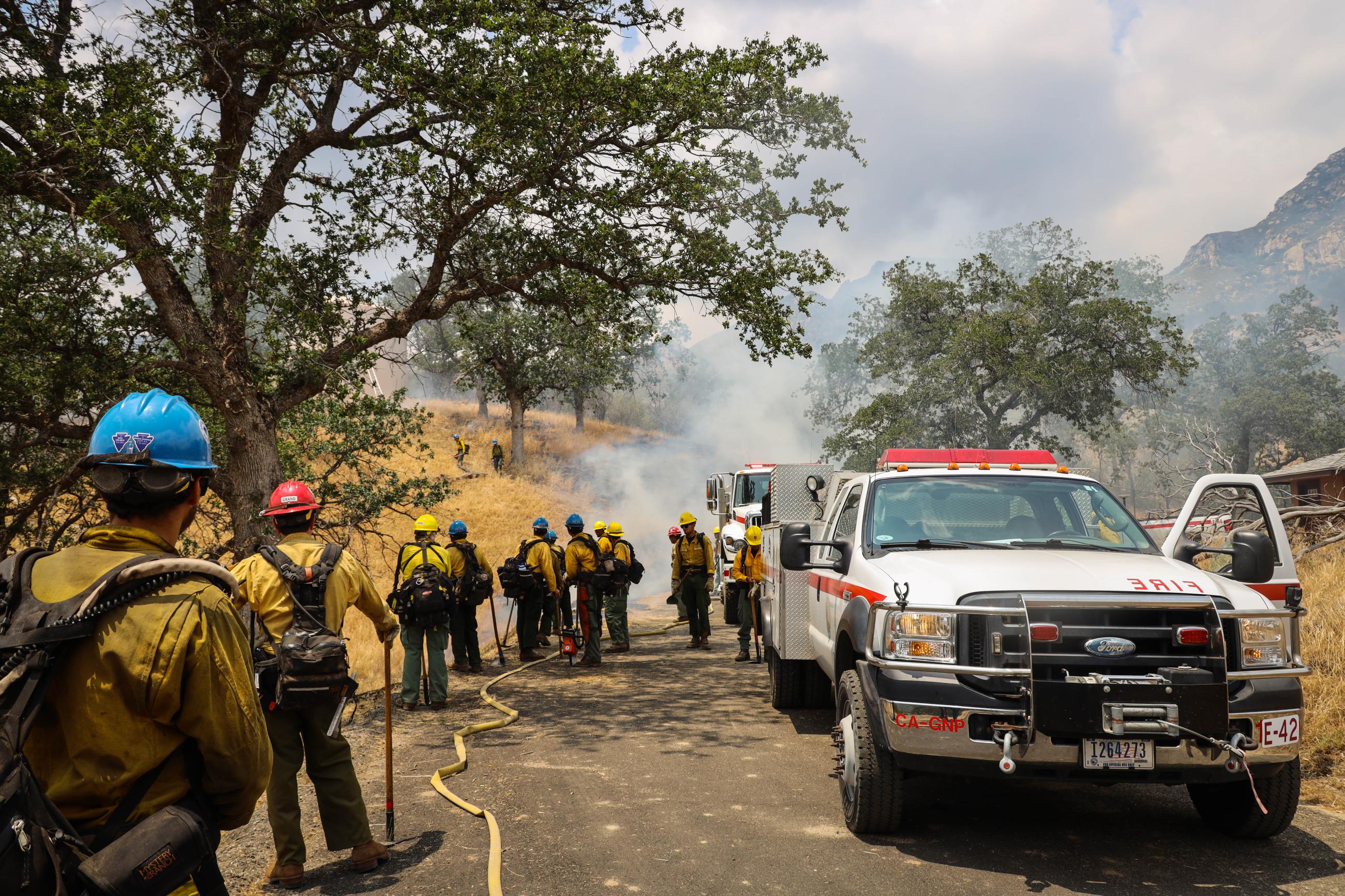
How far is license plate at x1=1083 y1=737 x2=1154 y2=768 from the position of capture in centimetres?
437

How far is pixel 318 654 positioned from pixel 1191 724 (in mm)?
4286

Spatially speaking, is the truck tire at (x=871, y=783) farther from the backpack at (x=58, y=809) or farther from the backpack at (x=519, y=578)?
the backpack at (x=519, y=578)

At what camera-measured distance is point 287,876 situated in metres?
4.88

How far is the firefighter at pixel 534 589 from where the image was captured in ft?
41.4

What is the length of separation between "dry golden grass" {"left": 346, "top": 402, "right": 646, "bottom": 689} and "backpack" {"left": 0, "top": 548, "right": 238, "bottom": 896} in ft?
36.5

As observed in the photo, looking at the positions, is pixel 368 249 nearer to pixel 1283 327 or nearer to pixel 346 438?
pixel 346 438

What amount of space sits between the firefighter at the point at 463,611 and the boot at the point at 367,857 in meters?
5.05

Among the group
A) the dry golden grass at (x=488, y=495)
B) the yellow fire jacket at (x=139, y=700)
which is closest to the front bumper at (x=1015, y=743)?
the yellow fire jacket at (x=139, y=700)

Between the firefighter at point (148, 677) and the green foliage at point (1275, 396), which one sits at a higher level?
the green foliage at point (1275, 396)

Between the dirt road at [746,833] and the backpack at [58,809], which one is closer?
the backpack at [58,809]

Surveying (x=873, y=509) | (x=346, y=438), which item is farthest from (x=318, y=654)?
(x=346, y=438)

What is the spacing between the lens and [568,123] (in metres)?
10.5

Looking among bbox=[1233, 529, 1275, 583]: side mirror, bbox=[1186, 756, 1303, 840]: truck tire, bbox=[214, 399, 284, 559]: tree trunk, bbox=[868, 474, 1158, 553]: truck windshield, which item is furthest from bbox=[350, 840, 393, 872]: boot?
bbox=[214, 399, 284, 559]: tree trunk

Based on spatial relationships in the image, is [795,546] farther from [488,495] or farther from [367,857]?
[488,495]
